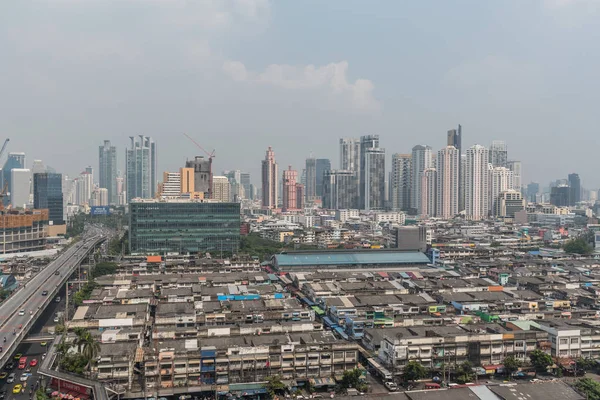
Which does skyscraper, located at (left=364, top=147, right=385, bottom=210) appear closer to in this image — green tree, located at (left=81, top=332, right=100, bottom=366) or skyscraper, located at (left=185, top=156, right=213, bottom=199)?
skyscraper, located at (left=185, top=156, right=213, bottom=199)

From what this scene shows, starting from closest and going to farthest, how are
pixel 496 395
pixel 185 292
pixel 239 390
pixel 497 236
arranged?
pixel 496 395 → pixel 239 390 → pixel 185 292 → pixel 497 236

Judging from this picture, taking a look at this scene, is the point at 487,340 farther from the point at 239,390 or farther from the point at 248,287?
the point at 248,287

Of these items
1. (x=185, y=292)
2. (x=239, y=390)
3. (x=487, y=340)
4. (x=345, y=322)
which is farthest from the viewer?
(x=185, y=292)

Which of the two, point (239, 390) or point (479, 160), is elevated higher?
point (479, 160)

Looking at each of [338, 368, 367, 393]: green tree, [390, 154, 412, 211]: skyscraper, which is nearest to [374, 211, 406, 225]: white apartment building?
[390, 154, 412, 211]: skyscraper

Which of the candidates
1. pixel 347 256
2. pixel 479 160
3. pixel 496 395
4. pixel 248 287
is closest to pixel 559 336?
pixel 496 395

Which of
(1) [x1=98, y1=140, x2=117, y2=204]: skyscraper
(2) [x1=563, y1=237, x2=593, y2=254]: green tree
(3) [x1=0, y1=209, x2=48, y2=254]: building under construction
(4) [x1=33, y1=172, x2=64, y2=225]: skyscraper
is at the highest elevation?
(1) [x1=98, y1=140, x2=117, y2=204]: skyscraper

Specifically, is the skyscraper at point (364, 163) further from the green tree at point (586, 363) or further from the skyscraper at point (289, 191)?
the green tree at point (586, 363)
